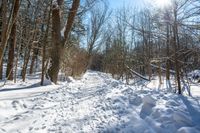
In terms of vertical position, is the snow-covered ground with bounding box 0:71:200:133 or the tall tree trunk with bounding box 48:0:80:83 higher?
the tall tree trunk with bounding box 48:0:80:83

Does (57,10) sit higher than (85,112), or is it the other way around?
(57,10)

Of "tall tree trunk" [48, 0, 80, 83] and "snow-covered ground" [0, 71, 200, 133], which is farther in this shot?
"tall tree trunk" [48, 0, 80, 83]

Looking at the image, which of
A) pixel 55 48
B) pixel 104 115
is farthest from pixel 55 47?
pixel 104 115

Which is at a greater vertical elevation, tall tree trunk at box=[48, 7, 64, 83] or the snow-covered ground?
tall tree trunk at box=[48, 7, 64, 83]

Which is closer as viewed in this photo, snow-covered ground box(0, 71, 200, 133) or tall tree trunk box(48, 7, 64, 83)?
snow-covered ground box(0, 71, 200, 133)

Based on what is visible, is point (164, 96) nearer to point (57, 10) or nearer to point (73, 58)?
point (57, 10)

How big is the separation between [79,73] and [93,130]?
1534 centimetres

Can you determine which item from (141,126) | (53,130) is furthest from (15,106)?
(141,126)

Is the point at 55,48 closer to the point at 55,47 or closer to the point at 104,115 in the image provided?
the point at 55,47

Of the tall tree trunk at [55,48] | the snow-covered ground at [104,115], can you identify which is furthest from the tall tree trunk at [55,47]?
the snow-covered ground at [104,115]

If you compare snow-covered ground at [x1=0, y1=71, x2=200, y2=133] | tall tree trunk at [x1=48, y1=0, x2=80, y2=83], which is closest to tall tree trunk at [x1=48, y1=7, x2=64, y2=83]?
tall tree trunk at [x1=48, y1=0, x2=80, y2=83]

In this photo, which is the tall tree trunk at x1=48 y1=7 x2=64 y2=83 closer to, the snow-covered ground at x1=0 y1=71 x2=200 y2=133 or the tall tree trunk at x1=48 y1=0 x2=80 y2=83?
the tall tree trunk at x1=48 y1=0 x2=80 y2=83

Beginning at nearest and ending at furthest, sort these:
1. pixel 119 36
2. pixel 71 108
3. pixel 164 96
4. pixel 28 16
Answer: pixel 71 108, pixel 164 96, pixel 28 16, pixel 119 36

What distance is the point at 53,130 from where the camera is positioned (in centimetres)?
443
